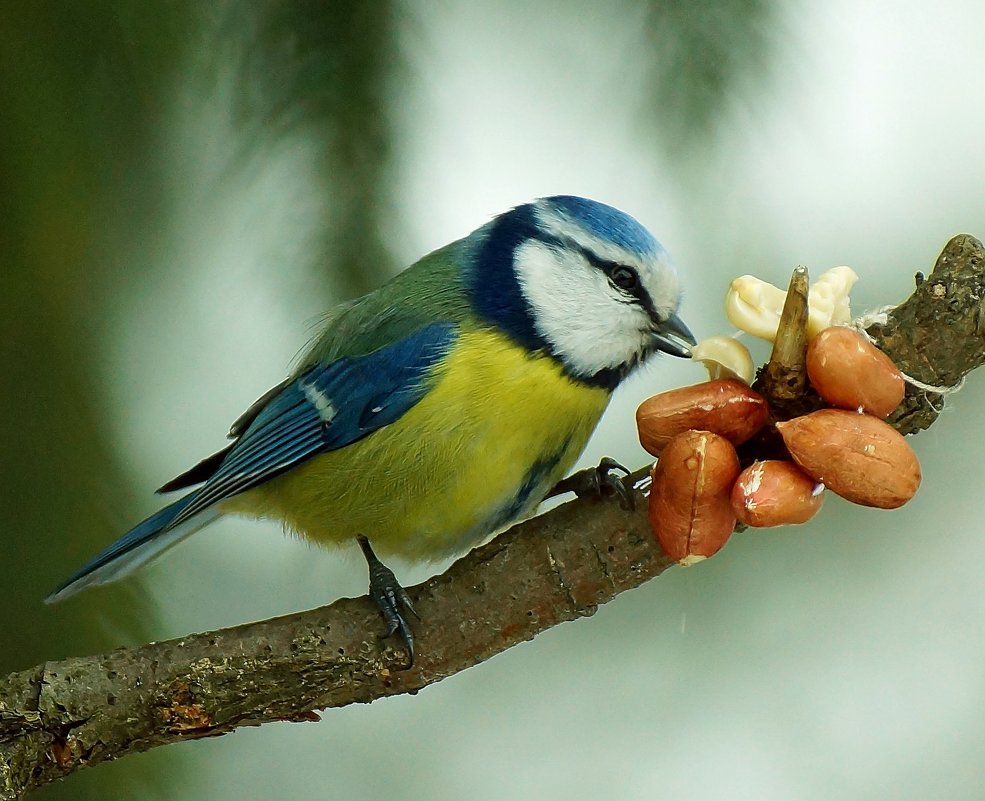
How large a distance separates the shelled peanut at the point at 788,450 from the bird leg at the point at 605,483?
0.31 ft

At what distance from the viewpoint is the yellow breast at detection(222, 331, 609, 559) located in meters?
0.81

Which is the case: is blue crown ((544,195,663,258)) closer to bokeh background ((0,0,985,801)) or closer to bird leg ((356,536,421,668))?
bokeh background ((0,0,985,801))

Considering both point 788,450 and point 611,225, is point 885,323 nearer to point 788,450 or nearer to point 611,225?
point 788,450

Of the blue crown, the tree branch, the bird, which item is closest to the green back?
the bird

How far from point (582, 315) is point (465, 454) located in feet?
0.50

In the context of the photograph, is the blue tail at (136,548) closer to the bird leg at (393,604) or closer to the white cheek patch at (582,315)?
the bird leg at (393,604)

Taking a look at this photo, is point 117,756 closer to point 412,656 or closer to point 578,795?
point 412,656

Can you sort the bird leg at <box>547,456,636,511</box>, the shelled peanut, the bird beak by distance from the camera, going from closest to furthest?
1. the shelled peanut
2. the bird leg at <box>547,456,636,511</box>
3. the bird beak

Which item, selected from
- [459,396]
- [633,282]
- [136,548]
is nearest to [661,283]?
[633,282]

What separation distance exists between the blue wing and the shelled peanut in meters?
0.28

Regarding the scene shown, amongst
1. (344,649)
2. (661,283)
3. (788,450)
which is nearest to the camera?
(788,450)

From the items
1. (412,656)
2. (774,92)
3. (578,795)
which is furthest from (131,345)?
(578,795)

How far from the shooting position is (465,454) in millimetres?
812

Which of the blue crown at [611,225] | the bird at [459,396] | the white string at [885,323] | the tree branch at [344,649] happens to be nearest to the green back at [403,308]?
the bird at [459,396]
